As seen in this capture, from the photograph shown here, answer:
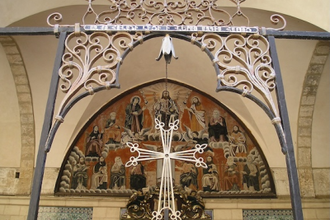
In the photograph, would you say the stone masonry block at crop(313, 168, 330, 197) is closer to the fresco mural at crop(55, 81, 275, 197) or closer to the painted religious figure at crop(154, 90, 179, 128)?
the fresco mural at crop(55, 81, 275, 197)

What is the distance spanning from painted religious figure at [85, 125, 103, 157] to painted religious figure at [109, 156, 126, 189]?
373 millimetres

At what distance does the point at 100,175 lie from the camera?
7188 millimetres

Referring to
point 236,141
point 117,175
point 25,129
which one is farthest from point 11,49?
point 236,141

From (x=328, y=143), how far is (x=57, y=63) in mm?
4999

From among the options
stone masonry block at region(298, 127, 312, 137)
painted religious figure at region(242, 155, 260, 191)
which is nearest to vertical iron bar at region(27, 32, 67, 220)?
painted religious figure at region(242, 155, 260, 191)

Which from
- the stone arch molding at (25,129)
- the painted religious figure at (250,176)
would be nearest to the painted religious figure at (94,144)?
the stone arch molding at (25,129)

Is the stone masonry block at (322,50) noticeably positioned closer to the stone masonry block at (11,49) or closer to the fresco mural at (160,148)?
the fresco mural at (160,148)

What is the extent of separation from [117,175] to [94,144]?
0.75 m

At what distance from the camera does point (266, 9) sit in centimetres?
555

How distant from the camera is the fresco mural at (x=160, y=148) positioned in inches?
279

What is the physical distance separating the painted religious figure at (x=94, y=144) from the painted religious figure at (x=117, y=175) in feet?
1.22

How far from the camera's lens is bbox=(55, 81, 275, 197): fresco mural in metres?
7.09

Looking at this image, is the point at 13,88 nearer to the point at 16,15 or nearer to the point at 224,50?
the point at 16,15

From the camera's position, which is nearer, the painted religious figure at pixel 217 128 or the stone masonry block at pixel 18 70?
the stone masonry block at pixel 18 70
